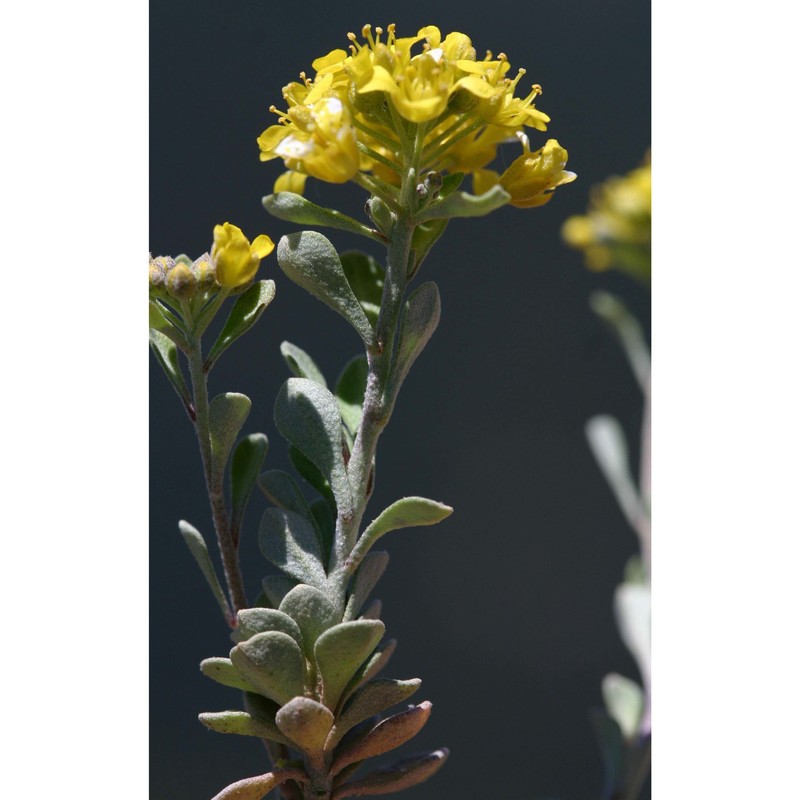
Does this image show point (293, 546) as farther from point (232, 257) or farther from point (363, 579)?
point (232, 257)

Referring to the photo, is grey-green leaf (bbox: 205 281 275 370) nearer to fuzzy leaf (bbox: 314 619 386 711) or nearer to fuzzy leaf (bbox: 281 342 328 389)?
fuzzy leaf (bbox: 281 342 328 389)

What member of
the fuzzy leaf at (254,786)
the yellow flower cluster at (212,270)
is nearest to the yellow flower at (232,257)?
the yellow flower cluster at (212,270)

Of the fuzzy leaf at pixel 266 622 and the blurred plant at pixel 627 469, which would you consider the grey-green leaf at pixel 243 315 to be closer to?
the fuzzy leaf at pixel 266 622

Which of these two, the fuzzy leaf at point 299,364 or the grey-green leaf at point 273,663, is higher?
the fuzzy leaf at point 299,364

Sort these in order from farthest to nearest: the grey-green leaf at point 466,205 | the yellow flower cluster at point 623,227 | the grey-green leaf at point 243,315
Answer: the yellow flower cluster at point 623,227, the grey-green leaf at point 243,315, the grey-green leaf at point 466,205

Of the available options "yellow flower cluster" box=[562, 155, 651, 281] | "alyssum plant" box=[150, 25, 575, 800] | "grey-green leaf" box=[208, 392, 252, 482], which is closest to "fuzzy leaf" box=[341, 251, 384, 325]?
"alyssum plant" box=[150, 25, 575, 800]

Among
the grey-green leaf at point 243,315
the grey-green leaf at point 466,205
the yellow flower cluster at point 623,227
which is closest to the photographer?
the grey-green leaf at point 466,205
